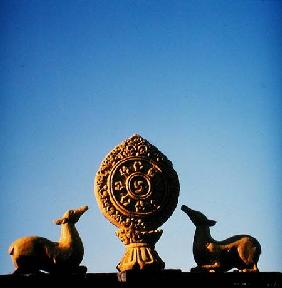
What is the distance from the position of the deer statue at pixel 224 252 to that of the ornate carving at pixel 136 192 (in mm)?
667

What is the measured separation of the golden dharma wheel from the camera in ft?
35.7

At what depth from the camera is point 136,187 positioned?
1098cm

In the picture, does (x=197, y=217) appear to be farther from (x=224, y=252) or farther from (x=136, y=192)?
(x=136, y=192)

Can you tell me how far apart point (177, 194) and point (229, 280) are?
171 centimetres

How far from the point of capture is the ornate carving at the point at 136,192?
35.7 feet

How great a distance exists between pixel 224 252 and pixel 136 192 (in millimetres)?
1780

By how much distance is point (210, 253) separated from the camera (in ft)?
35.6

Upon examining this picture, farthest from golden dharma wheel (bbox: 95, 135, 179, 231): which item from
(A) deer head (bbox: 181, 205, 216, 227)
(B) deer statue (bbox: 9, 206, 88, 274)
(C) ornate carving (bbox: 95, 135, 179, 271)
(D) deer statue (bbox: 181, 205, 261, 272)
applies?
(B) deer statue (bbox: 9, 206, 88, 274)

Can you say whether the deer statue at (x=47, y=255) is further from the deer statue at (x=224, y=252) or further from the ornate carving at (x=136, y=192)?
the deer statue at (x=224, y=252)

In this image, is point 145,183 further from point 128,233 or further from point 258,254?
point 258,254

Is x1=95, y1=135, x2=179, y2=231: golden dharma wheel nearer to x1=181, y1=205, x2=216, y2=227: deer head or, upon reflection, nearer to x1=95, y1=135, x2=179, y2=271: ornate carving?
x1=95, y1=135, x2=179, y2=271: ornate carving

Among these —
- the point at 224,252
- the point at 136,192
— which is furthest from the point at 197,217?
the point at 136,192

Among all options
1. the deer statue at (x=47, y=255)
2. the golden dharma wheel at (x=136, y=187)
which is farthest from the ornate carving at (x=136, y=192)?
the deer statue at (x=47, y=255)

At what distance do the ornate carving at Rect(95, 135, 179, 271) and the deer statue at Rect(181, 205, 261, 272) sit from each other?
0.67 m
